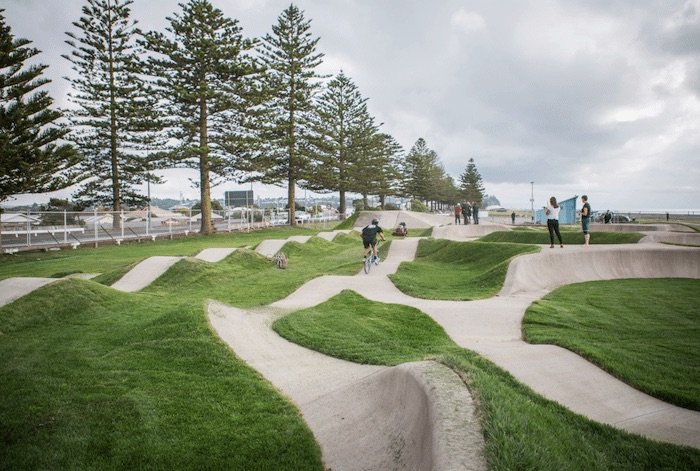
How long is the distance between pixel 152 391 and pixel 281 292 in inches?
263

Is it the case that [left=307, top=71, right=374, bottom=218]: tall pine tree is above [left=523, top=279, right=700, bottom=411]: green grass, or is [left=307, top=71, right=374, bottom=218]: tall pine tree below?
above

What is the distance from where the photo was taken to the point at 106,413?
4.48 metres

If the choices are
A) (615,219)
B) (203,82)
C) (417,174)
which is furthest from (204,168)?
(417,174)

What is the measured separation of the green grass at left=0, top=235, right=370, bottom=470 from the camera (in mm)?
3758

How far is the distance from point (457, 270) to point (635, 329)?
7.37 meters

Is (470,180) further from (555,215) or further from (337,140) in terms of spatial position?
(555,215)

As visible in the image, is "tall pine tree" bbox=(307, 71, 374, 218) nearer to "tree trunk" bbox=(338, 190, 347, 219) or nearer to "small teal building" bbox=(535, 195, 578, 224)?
"tree trunk" bbox=(338, 190, 347, 219)

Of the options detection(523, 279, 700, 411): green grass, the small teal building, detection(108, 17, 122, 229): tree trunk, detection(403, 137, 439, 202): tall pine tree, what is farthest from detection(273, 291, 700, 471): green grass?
detection(403, 137, 439, 202): tall pine tree

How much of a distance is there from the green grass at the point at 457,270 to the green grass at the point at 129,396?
6.27 meters

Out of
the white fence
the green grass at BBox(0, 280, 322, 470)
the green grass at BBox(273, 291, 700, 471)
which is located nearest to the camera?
the green grass at BBox(273, 291, 700, 471)

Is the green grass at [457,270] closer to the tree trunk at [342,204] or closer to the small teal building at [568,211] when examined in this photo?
the small teal building at [568,211]

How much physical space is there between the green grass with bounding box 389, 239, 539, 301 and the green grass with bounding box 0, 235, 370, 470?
6.27 metres

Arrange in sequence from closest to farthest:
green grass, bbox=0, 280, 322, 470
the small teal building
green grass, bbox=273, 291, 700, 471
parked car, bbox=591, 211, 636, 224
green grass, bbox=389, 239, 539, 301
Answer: green grass, bbox=273, 291, 700, 471
green grass, bbox=0, 280, 322, 470
green grass, bbox=389, 239, 539, 301
the small teal building
parked car, bbox=591, 211, 636, 224

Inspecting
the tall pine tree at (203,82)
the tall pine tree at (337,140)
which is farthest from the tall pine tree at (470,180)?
the tall pine tree at (203,82)
